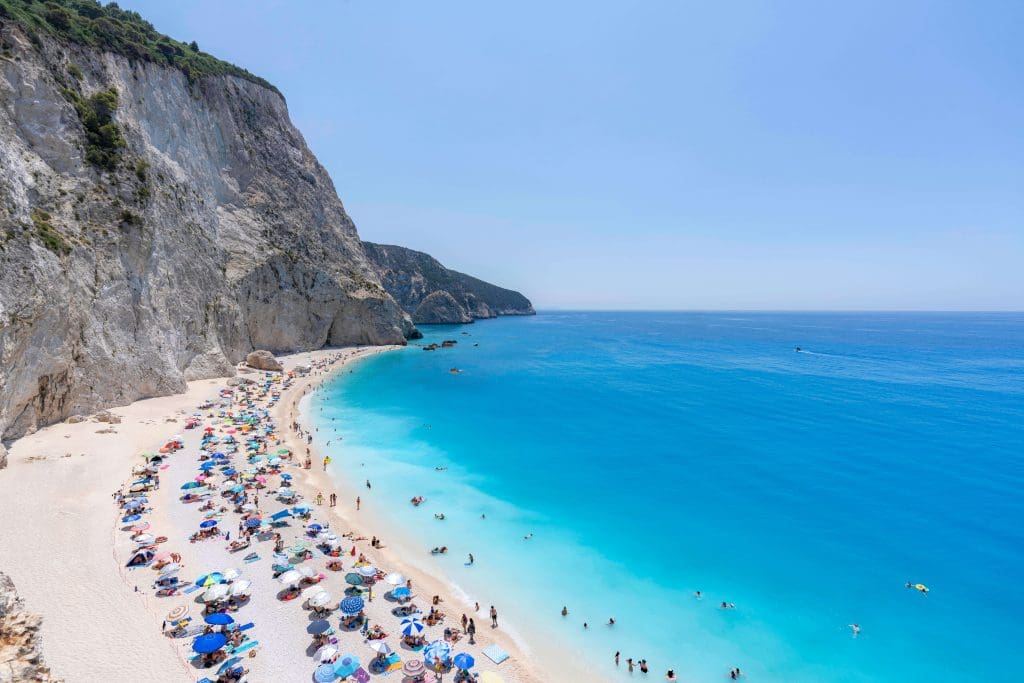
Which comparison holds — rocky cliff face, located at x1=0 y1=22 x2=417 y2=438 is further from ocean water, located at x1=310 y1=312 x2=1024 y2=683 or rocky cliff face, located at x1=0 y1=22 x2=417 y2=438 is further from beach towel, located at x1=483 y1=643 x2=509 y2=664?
beach towel, located at x1=483 y1=643 x2=509 y2=664

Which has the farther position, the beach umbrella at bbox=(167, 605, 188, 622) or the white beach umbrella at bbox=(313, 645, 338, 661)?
the beach umbrella at bbox=(167, 605, 188, 622)

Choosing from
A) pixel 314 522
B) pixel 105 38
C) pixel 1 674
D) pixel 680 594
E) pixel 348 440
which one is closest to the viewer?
pixel 1 674

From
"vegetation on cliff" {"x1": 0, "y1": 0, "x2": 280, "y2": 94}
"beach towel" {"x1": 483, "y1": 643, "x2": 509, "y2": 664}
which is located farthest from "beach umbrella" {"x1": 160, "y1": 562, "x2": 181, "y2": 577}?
"vegetation on cliff" {"x1": 0, "y1": 0, "x2": 280, "y2": 94}

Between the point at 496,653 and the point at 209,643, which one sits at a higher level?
the point at 209,643

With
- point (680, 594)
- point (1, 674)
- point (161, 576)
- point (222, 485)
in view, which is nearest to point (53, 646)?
point (161, 576)

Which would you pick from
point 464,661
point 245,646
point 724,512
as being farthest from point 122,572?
point 724,512

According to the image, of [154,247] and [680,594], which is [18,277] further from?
[680,594]

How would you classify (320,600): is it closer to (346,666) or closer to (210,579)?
(346,666)
